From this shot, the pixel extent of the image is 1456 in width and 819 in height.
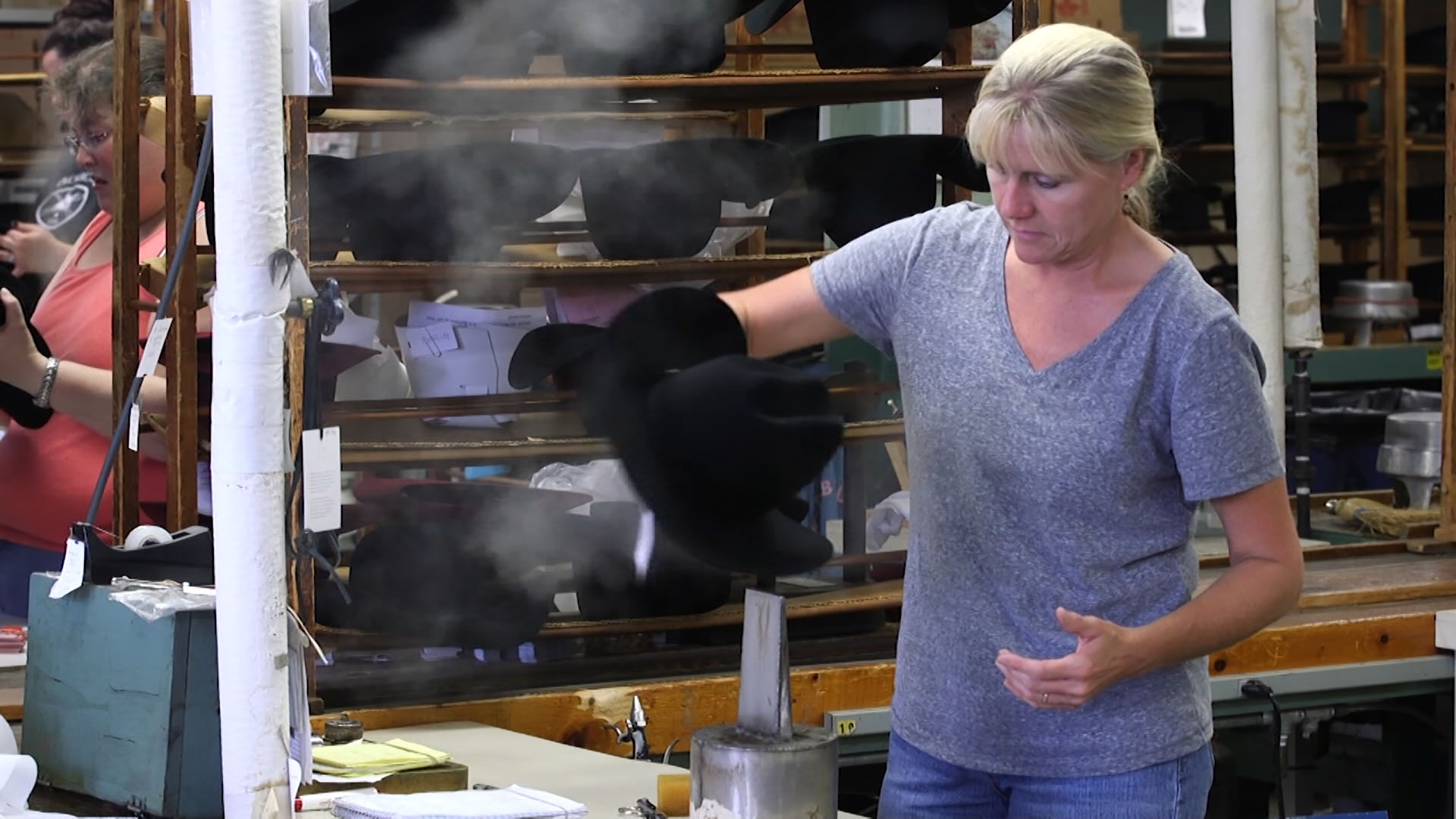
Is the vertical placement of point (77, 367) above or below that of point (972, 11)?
below

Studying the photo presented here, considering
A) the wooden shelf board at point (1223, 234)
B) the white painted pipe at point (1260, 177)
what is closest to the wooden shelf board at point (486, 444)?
the white painted pipe at point (1260, 177)

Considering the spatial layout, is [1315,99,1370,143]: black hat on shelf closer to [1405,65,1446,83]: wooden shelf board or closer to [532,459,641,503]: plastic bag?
[1405,65,1446,83]: wooden shelf board

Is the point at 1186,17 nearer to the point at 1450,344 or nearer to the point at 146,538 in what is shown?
the point at 1450,344

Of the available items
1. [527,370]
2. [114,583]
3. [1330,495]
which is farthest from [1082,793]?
[1330,495]

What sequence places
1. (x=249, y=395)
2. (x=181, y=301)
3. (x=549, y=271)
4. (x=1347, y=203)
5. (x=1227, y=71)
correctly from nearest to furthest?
(x=249, y=395) → (x=181, y=301) → (x=549, y=271) → (x=1347, y=203) → (x=1227, y=71)

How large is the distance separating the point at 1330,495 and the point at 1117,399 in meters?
2.80

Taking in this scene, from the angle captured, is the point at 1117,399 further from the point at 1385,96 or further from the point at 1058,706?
the point at 1385,96

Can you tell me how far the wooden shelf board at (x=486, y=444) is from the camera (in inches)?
96.8

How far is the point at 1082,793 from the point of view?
1.64 meters

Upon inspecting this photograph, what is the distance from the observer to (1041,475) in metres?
1.61

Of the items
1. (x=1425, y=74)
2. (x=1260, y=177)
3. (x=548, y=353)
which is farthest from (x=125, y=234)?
(x=1425, y=74)

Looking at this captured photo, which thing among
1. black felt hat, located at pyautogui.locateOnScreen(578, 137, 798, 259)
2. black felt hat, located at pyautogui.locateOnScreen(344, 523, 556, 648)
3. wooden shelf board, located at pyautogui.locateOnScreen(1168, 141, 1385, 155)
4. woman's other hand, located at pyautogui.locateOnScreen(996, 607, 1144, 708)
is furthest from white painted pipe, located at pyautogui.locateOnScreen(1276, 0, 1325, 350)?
wooden shelf board, located at pyautogui.locateOnScreen(1168, 141, 1385, 155)

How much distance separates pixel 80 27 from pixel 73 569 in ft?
6.72

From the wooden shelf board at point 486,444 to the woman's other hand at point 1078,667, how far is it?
108cm
